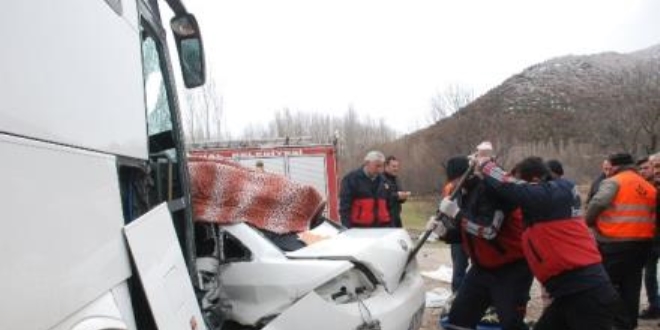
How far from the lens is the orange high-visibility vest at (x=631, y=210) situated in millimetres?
6855

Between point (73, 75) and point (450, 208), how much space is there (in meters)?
4.10

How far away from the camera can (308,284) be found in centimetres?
440

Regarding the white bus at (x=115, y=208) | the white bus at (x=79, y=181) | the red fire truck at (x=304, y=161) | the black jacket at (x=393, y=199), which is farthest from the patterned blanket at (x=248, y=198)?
the red fire truck at (x=304, y=161)

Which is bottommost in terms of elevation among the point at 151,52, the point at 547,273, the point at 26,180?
the point at 547,273

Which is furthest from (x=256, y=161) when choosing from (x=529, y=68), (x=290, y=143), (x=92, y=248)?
(x=529, y=68)

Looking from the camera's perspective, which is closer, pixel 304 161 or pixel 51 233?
pixel 51 233

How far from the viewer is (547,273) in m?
5.18

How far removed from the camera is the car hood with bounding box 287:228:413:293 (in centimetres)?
468

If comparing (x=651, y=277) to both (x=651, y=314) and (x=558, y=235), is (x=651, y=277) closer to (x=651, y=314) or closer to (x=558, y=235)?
(x=651, y=314)

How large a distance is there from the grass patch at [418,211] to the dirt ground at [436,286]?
8.16m

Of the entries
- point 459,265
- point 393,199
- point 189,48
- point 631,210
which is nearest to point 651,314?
point 631,210

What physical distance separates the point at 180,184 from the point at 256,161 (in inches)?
431

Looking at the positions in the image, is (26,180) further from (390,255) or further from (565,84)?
(565,84)

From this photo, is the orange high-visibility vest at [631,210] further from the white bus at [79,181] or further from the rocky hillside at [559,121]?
the rocky hillside at [559,121]
